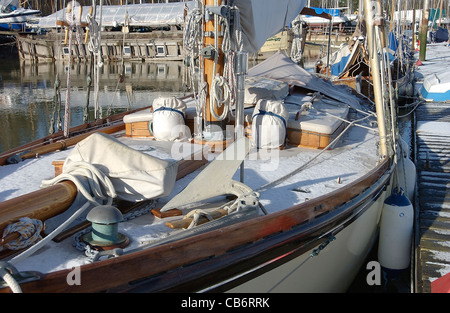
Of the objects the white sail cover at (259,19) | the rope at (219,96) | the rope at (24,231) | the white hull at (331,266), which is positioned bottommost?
the white hull at (331,266)

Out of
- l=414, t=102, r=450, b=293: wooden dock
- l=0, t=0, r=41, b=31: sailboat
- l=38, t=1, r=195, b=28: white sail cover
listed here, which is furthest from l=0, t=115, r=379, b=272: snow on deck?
l=0, t=0, r=41, b=31: sailboat

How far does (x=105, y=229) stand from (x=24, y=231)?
0.51 m

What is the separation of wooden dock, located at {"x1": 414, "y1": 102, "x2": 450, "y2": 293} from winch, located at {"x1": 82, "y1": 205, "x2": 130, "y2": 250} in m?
3.36

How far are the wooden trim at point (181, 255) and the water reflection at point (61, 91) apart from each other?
5525 mm

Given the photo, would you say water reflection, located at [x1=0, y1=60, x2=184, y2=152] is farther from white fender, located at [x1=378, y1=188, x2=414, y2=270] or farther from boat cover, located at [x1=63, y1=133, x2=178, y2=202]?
white fender, located at [x1=378, y1=188, x2=414, y2=270]

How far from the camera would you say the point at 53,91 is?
74.4 feet

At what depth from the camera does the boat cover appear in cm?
355

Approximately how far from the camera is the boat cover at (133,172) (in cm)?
355

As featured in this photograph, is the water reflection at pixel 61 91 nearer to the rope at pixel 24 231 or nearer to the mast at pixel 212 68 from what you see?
the mast at pixel 212 68

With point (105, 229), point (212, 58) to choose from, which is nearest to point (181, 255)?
point (105, 229)

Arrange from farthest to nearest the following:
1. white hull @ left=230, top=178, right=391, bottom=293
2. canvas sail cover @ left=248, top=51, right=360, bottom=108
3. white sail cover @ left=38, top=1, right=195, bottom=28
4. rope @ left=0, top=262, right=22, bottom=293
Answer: white sail cover @ left=38, top=1, right=195, bottom=28
canvas sail cover @ left=248, top=51, right=360, bottom=108
white hull @ left=230, top=178, right=391, bottom=293
rope @ left=0, top=262, right=22, bottom=293

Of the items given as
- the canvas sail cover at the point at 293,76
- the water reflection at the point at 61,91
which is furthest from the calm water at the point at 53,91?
the canvas sail cover at the point at 293,76

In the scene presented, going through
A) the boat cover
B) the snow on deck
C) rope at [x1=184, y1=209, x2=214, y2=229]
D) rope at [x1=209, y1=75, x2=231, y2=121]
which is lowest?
the snow on deck

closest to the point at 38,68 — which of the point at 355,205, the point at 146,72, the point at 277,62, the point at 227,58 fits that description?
the point at 146,72
